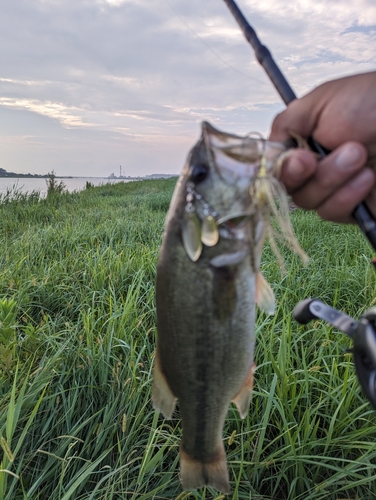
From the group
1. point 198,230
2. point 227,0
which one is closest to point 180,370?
point 198,230

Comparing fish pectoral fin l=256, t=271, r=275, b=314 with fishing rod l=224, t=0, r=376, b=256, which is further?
fishing rod l=224, t=0, r=376, b=256

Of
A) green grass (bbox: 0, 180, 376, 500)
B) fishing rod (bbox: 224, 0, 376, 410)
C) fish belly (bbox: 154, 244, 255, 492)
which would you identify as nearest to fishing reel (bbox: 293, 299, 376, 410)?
fishing rod (bbox: 224, 0, 376, 410)

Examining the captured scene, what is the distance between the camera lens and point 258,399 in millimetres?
2398

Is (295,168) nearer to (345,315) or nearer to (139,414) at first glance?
(345,315)

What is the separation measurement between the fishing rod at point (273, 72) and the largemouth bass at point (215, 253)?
0.41 meters

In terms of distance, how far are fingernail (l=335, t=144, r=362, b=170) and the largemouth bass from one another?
0.21 meters

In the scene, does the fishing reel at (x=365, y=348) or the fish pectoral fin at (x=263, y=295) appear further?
the fish pectoral fin at (x=263, y=295)

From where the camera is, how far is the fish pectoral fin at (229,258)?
51.0 inches

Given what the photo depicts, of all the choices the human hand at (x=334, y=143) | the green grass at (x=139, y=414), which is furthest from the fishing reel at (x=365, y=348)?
the human hand at (x=334, y=143)

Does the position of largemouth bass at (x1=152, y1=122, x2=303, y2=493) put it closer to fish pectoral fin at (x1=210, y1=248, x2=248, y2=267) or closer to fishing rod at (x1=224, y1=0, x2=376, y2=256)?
fish pectoral fin at (x1=210, y1=248, x2=248, y2=267)

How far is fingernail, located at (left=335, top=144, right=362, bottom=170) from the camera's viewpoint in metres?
1.35

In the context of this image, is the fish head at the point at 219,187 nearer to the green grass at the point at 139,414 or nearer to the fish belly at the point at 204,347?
the fish belly at the point at 204,347

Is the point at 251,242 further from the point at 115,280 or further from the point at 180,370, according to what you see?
the point at 115,280

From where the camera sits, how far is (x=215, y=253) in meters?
1.30
